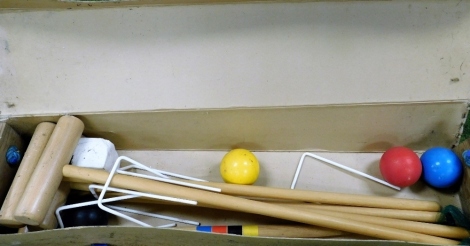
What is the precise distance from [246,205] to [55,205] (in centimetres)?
45

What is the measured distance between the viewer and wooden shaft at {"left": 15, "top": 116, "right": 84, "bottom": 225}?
0.93 metres

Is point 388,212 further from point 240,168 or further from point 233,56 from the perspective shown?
point 233,56

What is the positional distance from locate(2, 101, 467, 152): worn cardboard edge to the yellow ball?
0.26 ft

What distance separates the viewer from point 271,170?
1176 mm

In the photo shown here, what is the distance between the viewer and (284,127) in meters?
1.11

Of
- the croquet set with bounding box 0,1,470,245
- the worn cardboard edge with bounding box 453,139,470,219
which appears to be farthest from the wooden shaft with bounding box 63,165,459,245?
the worn cardboard edge with bounding box 453,139,470,219

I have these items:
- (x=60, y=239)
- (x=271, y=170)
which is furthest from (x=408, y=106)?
(x=60, y=239)

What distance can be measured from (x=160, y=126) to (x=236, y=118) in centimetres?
20

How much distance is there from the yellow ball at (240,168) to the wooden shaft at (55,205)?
39 cm

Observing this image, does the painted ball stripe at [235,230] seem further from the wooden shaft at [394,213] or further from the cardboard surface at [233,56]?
the cardboard surface at [233,56]

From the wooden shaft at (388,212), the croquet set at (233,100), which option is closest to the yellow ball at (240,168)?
the croquet set at (233,100)

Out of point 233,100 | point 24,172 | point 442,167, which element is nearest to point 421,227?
point 442,167

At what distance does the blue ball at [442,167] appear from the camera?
3.49 feet

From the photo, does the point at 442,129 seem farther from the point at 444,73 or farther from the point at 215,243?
the point at 215,243
